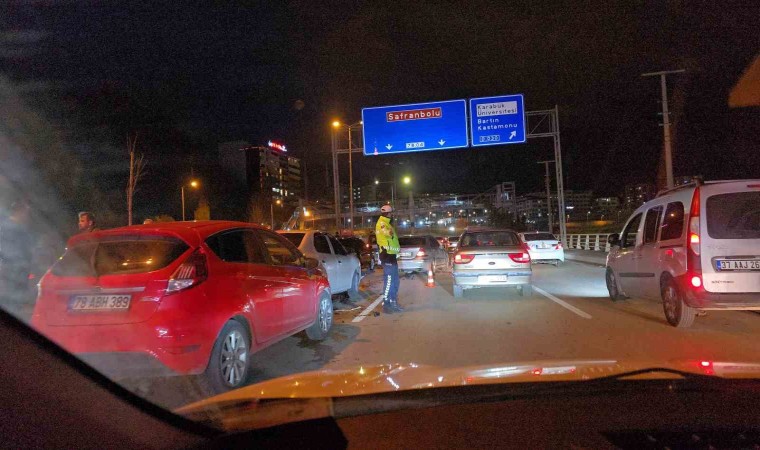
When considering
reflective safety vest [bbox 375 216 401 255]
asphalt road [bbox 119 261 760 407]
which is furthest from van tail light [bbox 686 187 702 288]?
reflective safety vest [bbox 375 216 401 255]

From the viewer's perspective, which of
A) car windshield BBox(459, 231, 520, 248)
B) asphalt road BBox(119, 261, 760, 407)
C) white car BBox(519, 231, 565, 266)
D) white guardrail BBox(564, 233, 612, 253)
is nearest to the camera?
asphalt road BBox(119, 261, 760, 407)

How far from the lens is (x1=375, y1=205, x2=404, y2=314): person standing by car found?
10445mm

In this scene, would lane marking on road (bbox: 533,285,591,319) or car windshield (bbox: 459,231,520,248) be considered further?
car windshield (bbox: 459,231,520,248)

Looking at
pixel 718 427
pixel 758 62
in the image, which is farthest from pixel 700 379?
pixel 758 62

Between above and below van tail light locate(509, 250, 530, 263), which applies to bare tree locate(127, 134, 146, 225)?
above

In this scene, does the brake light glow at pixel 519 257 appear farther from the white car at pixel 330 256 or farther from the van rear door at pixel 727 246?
the van rear door at pixel 727 246

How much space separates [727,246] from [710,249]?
0.22 metres

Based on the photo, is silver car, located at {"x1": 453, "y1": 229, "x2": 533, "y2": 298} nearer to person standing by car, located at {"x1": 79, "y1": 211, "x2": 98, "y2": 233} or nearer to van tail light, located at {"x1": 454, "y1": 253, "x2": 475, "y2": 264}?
van tail light, located at {"x1": 454, "y1": 253, "x2": 475, "y2": 264}

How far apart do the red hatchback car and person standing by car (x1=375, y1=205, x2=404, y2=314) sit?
15.8 feet

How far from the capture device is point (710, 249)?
7.26m

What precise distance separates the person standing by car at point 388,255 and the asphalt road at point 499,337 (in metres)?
0.34

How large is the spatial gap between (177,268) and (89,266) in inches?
34.2

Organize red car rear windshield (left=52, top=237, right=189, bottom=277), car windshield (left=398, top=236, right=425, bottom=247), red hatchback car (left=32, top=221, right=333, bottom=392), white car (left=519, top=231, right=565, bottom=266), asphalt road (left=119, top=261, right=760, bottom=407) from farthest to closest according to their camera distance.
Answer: white car (left=519, top=231, right=565, bottom=266), car windshield (left=398, top=236, right=425, bottom=247), asphalt road (left=119, top=261, right=760, bottom=407), red car rear windshield (left=52, top=237, right=189, bottom=277), red hatchback car (left=32, top=221, right=333, bottom=392)

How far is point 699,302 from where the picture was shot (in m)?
7.33
